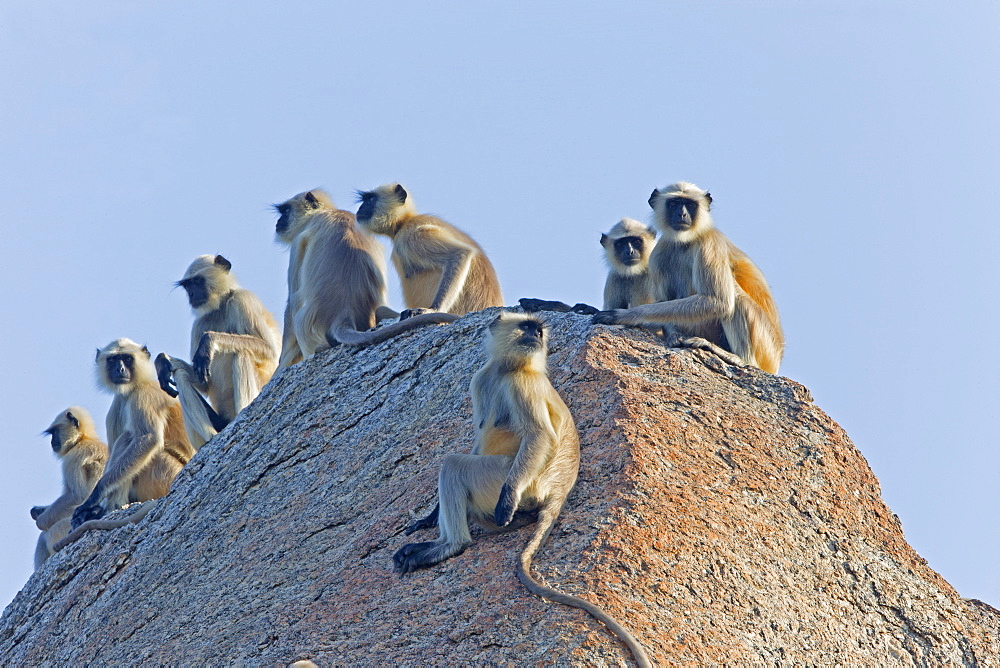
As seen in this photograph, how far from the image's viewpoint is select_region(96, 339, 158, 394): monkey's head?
9.68 m

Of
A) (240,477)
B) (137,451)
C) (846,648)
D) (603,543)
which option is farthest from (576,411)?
(137,451)

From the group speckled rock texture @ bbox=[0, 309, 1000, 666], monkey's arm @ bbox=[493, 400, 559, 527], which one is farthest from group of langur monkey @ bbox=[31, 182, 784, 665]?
speckled rock texture @ bbox=[0, 309, 1000, 666]

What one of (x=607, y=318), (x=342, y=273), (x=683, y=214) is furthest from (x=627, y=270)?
(x=342, y=273)

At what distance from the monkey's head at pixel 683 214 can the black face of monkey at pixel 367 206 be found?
2.09m

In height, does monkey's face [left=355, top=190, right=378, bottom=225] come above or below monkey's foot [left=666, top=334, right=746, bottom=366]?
above

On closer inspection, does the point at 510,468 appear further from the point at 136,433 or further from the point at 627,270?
the point at 136,433

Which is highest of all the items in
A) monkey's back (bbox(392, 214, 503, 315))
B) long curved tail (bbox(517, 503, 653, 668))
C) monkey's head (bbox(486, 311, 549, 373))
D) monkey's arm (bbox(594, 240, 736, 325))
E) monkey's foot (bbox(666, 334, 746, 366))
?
monkey's back (bbox(392, 214, 503, 315))

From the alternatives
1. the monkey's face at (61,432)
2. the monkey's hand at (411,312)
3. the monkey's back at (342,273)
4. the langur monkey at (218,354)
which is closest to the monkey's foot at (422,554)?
the monkey's hand at (411,312)

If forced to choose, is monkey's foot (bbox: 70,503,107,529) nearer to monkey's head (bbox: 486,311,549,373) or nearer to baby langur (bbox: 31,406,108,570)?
baby langur (bbox: 31,406,108,570)

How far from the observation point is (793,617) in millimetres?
5211

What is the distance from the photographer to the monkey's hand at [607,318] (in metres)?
6.75

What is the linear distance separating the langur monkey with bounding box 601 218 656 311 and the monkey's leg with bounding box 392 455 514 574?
10.2 ft

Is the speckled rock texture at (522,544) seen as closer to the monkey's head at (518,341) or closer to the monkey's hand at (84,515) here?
the monkey's head at (518,341)

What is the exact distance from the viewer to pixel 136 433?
938cm
